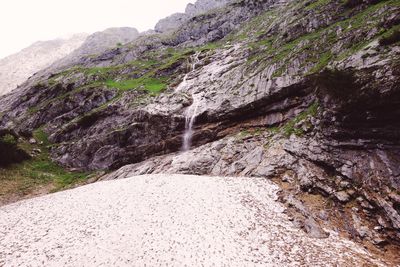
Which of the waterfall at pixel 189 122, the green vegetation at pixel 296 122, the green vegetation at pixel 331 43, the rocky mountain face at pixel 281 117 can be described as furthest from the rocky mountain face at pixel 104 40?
the green vegetation at pixel 296 122

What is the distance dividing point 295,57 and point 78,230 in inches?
1033

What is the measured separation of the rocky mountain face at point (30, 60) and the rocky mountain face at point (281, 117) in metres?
86.1

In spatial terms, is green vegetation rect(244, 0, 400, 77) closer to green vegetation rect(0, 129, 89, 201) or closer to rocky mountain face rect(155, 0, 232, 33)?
green vegetation rect(0, 129, 89, 201)

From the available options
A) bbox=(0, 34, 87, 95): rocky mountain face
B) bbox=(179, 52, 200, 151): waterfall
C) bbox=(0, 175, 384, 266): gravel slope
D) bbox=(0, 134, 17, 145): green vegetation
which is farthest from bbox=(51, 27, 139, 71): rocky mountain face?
bbox=(0, 175, 384, 266): gravel slope

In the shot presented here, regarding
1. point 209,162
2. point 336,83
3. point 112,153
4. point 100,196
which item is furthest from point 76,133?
point 336,83

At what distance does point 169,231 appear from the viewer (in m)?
12.6

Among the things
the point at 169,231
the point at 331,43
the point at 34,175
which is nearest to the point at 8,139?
the point at 34,175

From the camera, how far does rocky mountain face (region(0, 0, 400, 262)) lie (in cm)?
1347

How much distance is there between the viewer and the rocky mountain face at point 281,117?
1347cm

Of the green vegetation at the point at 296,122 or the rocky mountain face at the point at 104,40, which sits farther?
the rocky mountain face at the point at 104,40

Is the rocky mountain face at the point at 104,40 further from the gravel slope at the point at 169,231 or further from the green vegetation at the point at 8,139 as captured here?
the gravel slope at the point at 169,231

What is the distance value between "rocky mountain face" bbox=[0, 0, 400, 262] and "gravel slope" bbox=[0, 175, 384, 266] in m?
1.67

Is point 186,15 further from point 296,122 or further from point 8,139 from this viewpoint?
point 296,122

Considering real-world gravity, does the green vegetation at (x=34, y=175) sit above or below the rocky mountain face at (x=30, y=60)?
below
